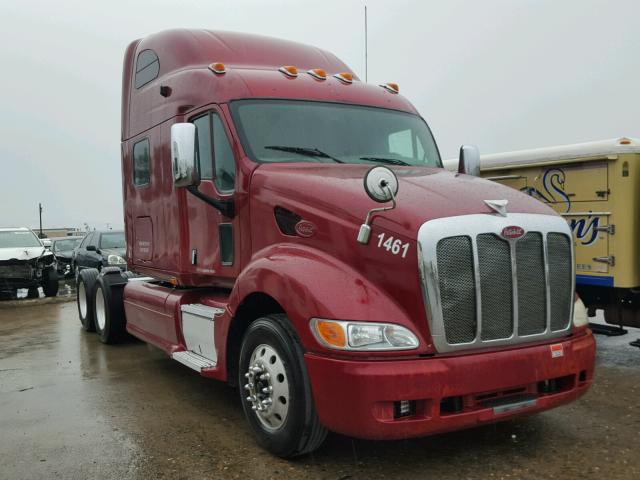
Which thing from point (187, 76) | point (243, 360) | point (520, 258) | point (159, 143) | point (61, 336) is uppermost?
point (187, 76)

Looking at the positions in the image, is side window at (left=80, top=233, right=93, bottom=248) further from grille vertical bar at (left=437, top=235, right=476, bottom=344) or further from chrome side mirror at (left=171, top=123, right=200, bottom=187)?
grille vertical bar at (left=437, top=235, right=476, bottom=344)

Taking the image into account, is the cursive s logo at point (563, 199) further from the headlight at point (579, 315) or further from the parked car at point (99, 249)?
the parked car at point (99, 249)

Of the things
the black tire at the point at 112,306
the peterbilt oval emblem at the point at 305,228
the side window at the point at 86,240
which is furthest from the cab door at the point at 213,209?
the side window at the point at 86,240

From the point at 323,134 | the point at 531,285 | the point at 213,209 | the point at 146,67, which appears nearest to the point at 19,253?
the point at 146,67

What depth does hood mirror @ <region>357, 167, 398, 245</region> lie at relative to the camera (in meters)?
3.87

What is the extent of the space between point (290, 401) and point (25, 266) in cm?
1212

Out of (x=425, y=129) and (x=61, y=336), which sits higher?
(x=425, y=129)

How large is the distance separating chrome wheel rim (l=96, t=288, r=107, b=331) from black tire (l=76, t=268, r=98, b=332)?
0.66 feet

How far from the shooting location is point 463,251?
373 centimetres

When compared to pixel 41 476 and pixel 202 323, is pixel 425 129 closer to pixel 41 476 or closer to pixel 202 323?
pixel 202 323

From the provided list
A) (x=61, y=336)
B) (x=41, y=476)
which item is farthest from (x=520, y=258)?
(x=61, y=336)

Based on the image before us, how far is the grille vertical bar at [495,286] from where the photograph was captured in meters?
3.78

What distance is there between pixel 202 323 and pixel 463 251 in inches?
97.9

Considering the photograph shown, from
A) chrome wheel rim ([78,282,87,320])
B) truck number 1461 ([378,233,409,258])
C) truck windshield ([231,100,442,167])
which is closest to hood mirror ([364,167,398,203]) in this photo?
truck number 1461 ([378,233,409,258])
